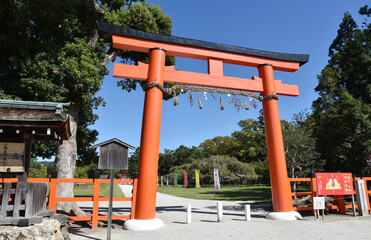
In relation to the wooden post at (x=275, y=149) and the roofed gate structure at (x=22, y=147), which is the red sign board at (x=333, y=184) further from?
the roofed gate structure at (x=22, y=147)

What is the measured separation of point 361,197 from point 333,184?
1.22 metres

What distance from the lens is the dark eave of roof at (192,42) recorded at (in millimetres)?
6910

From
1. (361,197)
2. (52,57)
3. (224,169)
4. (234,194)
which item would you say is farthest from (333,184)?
(224,169)

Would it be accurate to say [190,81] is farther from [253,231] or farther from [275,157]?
[253,231]

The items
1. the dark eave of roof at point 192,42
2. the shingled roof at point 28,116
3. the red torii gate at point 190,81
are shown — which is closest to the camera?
the shingled roof at point 28,116

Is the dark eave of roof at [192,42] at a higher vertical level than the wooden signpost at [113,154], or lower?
higher

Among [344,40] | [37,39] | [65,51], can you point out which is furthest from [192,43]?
[344,40]

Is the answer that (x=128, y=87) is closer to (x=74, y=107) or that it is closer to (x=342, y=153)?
(x=74, y=107)

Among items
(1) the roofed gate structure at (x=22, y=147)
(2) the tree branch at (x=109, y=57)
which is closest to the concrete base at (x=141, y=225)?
(1) the roofed gate structure at (x=22, y=147)

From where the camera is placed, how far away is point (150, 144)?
6246 millimetres

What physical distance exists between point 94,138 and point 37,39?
626 centimetres

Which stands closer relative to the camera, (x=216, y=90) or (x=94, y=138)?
(x=216, y=90)

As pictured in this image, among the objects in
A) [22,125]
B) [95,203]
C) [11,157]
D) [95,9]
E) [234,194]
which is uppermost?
[95,9]

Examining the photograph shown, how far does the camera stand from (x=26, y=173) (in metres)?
5.20
